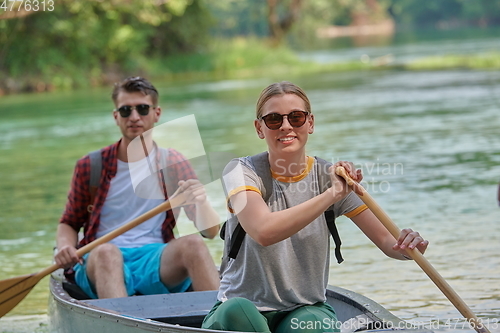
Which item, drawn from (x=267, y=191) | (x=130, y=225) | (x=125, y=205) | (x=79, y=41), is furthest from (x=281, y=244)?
(x=79, y=41)

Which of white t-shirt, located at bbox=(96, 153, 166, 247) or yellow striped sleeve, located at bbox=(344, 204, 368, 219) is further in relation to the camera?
white t-shirt, located at bbox=(96, 153, 166, 247)

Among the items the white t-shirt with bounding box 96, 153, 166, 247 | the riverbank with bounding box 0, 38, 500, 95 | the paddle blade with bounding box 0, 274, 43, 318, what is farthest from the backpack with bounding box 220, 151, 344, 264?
the riverbank with bounding box 0, 38, 500, 95

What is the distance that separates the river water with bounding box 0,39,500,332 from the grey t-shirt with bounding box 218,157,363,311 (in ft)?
3.20

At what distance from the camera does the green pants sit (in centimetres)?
309

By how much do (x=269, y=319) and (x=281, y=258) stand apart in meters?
0.23

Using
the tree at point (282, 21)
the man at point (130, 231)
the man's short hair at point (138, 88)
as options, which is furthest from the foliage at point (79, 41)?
the man at point (130, 231)

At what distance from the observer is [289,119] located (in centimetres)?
320

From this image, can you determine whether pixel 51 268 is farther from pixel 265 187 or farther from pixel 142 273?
pixel 265 187

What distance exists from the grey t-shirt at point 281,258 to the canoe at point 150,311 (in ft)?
1.33

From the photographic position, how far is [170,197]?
172 inches

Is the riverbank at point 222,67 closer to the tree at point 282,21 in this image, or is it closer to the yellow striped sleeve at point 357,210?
the tree at point 282,21

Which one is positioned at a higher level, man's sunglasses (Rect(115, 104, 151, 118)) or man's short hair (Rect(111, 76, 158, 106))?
man's short hair (Rect(111, 76, 158, 106))

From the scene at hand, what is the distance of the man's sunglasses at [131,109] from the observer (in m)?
4.70

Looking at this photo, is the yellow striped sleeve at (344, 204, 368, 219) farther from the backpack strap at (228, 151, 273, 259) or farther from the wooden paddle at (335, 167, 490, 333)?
the backpack strap at (228, 151, 273, 259)
